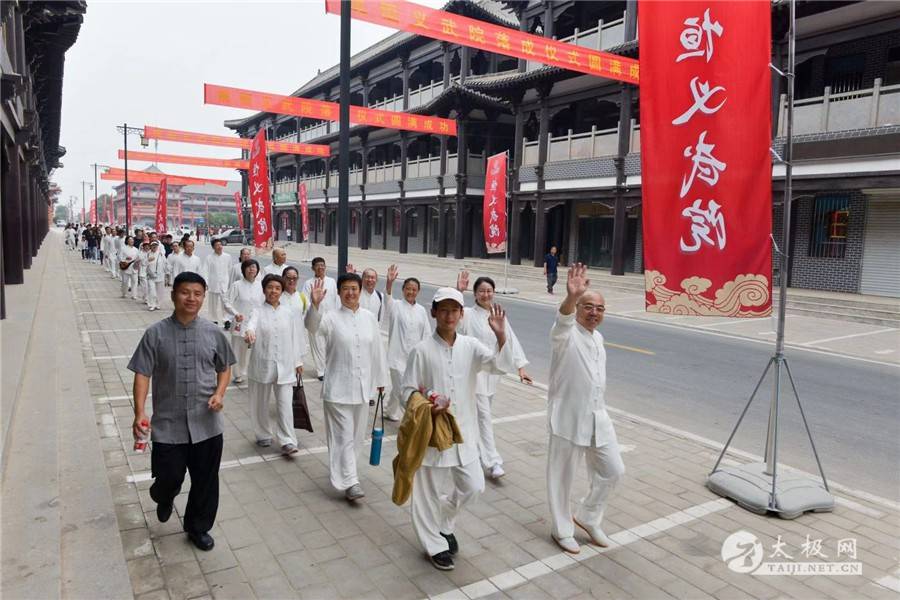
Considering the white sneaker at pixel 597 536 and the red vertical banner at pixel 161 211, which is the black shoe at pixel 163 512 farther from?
the red vertical banner at pixel 161 211

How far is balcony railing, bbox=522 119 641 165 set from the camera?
21281mm

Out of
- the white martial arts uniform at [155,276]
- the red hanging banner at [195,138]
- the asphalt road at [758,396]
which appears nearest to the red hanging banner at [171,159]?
the red hanging banner at [195,138]

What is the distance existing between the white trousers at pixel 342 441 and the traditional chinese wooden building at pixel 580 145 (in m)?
15.4

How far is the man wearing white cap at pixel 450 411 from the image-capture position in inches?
142

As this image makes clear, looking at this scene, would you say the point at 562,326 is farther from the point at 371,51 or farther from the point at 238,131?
the point at 238,131

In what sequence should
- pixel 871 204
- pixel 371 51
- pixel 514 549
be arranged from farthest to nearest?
pixel 371 51, pixel 871 204, pixel 514 549

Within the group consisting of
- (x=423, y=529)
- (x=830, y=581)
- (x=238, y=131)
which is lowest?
(x=830, y=581)

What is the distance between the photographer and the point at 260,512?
13.9ft

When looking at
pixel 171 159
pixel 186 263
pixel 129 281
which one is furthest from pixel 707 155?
pixel 171 159

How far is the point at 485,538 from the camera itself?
3973 mm

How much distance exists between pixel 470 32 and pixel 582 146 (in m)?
10.9

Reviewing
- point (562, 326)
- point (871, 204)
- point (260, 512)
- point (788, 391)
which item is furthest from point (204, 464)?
point (871, 204)

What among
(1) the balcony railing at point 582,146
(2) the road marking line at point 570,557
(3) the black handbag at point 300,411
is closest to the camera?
(2) the road marking line at point 570,557

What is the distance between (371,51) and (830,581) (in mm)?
38133
